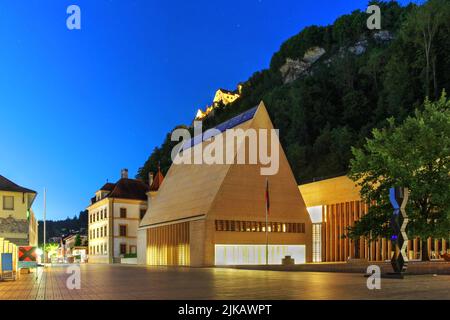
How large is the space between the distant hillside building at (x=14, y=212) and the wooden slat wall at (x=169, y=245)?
1376 centimetres

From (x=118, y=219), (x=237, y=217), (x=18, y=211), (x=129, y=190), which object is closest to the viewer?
(x=237, y=217)

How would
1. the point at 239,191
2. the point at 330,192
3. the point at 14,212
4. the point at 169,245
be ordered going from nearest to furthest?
the point at 239,191, the point at 14,212, the point at 330,192, the point at 169,245

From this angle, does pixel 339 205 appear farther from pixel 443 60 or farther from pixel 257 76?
pixel 257 76

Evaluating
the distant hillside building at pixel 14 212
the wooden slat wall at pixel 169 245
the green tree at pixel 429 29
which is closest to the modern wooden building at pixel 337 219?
the wooden slat wall at pixel 169 245

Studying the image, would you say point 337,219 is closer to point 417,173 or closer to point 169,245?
point 169,245

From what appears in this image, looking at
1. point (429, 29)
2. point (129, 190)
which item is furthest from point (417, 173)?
point (129, 190)

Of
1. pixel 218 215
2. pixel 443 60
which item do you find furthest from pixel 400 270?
pixel 443 60

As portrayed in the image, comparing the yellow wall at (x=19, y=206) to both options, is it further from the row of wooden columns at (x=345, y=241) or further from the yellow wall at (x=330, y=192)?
the row of wooden columns at (x=345, y=241)

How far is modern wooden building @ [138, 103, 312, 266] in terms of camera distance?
42.0 metres

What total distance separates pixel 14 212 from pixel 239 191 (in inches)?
821

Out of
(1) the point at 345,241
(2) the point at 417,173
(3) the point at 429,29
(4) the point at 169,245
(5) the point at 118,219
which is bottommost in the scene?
(4) the point at 169,245

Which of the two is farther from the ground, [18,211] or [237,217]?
[18,211]

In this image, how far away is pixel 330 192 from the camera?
156 feet

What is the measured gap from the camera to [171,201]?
52312 mm
